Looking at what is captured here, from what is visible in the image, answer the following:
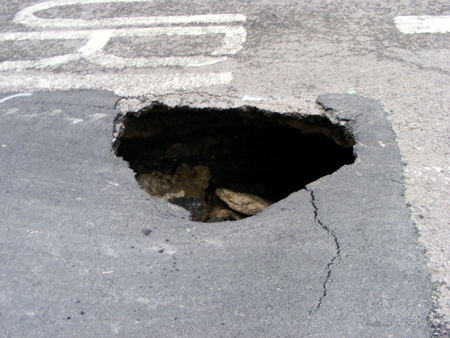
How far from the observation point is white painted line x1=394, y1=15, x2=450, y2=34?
4.96 meters

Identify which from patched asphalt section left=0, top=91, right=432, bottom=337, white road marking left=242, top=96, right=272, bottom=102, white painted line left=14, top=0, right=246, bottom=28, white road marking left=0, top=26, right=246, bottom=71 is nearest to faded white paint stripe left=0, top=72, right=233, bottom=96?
white road marking left=0, top=26, right=246, bottom=71

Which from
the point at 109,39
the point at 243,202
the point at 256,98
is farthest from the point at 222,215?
the point at 109,39

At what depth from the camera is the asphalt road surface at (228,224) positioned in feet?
8.09

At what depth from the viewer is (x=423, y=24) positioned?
5086 millimetres

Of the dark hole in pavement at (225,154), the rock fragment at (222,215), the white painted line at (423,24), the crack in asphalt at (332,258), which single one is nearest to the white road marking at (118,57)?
the dark hole in pavement at (225,154)

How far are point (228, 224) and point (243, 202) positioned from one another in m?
1.52

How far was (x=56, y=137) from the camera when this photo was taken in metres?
3.76

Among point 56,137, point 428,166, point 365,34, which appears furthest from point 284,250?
point 365,34

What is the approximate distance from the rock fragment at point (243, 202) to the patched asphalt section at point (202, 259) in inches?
50.0

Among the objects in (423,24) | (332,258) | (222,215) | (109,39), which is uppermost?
(109,39)

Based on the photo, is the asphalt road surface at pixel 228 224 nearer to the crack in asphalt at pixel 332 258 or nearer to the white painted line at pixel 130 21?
the crack in asphalt at pixel 332 258

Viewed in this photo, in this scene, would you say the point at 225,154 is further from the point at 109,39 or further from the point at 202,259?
the point at 202,259

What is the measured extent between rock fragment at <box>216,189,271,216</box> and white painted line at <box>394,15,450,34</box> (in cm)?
239

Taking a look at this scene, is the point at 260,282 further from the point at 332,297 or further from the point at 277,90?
the point at 277,90
